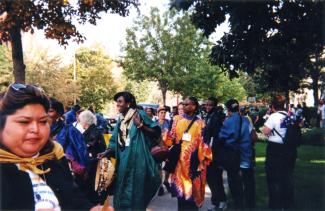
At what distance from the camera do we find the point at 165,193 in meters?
8.41

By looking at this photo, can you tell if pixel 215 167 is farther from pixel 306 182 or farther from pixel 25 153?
pixel 25 153

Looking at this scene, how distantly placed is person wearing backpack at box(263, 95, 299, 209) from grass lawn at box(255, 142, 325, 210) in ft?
1.30

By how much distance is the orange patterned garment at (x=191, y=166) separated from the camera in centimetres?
605

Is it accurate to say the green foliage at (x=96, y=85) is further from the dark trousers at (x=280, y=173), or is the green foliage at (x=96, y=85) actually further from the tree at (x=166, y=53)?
the dark trousers at (x=280, y=173)

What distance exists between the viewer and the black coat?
2.21 metres

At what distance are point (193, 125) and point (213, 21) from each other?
224 cm

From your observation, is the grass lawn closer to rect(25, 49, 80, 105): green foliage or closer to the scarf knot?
the scarf knot

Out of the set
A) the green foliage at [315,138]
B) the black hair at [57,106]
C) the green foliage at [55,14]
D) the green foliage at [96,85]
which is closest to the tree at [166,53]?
the green foliage at [96,85]

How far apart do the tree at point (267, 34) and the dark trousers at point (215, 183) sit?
1884 millimetres

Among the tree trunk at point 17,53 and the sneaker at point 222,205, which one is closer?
the sneaker at point 222,205

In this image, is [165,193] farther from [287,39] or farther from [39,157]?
[39,157]

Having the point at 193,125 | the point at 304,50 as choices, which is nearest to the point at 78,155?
the point at 193,125

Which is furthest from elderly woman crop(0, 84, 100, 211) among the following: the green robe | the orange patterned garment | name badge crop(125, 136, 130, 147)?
the orange patterned garment

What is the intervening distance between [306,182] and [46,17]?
6591mm
